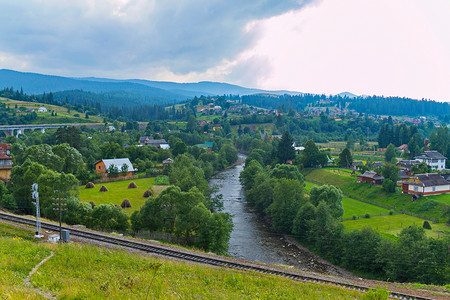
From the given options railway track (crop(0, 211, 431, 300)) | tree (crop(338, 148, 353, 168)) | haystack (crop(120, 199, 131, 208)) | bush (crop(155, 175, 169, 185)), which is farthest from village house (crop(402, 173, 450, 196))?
haystack (crop(120, 199, 131, 208))

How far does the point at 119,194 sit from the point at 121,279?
120 feet

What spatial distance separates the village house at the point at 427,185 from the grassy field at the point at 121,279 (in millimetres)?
35304

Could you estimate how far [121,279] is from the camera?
15305 millimetres

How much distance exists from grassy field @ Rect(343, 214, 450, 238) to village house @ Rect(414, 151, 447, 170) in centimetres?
3283

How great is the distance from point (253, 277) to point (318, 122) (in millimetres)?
141932

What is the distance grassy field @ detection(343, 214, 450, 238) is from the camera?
119 feet

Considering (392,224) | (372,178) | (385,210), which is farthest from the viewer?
(372,178)

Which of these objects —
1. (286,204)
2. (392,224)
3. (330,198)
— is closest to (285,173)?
(286,204)

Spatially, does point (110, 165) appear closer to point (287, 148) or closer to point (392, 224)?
point (287, 148)

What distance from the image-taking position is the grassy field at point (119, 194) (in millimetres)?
45578

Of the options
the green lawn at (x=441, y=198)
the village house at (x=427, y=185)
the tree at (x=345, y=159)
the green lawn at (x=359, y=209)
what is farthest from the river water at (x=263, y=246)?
the tree at (x=345, y=159)

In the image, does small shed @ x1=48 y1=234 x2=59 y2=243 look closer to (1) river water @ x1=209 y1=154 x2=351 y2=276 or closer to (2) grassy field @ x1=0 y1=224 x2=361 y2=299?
(2) grassy field @ x1=0 y1=224 x2=361 y2=299

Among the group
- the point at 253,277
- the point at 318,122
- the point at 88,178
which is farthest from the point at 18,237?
the point at 318,122

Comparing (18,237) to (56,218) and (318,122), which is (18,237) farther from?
(318,122)
